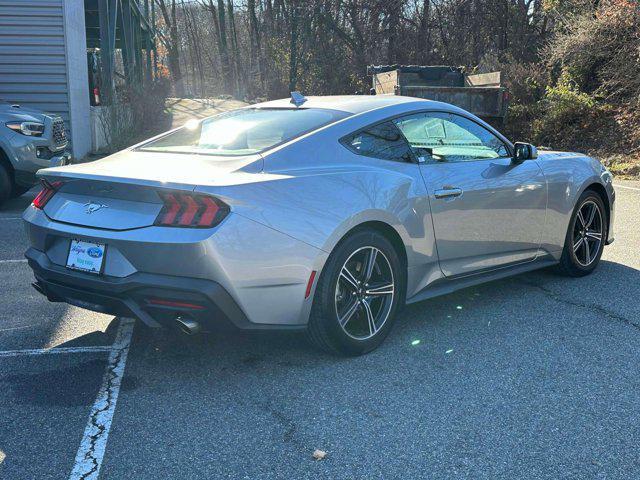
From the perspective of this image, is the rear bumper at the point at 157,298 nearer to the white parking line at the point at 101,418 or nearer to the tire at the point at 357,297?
the tire at the point at 357,297

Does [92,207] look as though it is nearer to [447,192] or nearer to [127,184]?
[127,184]

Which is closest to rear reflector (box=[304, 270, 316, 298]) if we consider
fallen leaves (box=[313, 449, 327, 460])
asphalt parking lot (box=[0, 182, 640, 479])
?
asphalt parking lot (box=[0, 182, 640, 479])

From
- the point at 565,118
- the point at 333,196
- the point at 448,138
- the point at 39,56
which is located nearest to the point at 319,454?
the point at 333,196

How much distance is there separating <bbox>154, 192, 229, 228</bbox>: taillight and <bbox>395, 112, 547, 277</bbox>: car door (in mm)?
1501

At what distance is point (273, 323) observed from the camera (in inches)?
134

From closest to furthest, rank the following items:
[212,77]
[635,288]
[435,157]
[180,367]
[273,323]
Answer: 1. [273,323]
2. [180,367]
3. [435,157]
4. [635,288]
5. [212,77]

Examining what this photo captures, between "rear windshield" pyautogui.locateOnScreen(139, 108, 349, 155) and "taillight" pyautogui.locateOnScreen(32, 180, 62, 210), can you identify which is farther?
"rear windshield" pyautogui.locateOnScreen(139, 108, 349, 155)

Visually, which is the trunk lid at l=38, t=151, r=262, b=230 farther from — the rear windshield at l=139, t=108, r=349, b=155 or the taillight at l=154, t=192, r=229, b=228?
the rear windshield at l=139, t=108, r=349, b=155

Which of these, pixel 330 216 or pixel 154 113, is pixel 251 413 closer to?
pixel 330 216

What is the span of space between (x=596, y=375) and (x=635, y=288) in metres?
1.89

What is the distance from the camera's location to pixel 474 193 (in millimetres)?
4375

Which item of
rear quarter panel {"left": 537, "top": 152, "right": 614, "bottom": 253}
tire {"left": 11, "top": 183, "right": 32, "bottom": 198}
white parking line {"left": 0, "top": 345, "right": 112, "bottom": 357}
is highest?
rear quarter panel {"left": 537, "top": 152, "right": 614, "bottom": 253}

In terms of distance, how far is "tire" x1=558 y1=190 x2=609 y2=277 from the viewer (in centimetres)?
530

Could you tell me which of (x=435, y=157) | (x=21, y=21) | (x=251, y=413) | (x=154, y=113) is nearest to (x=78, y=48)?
(x=21, y=21)
